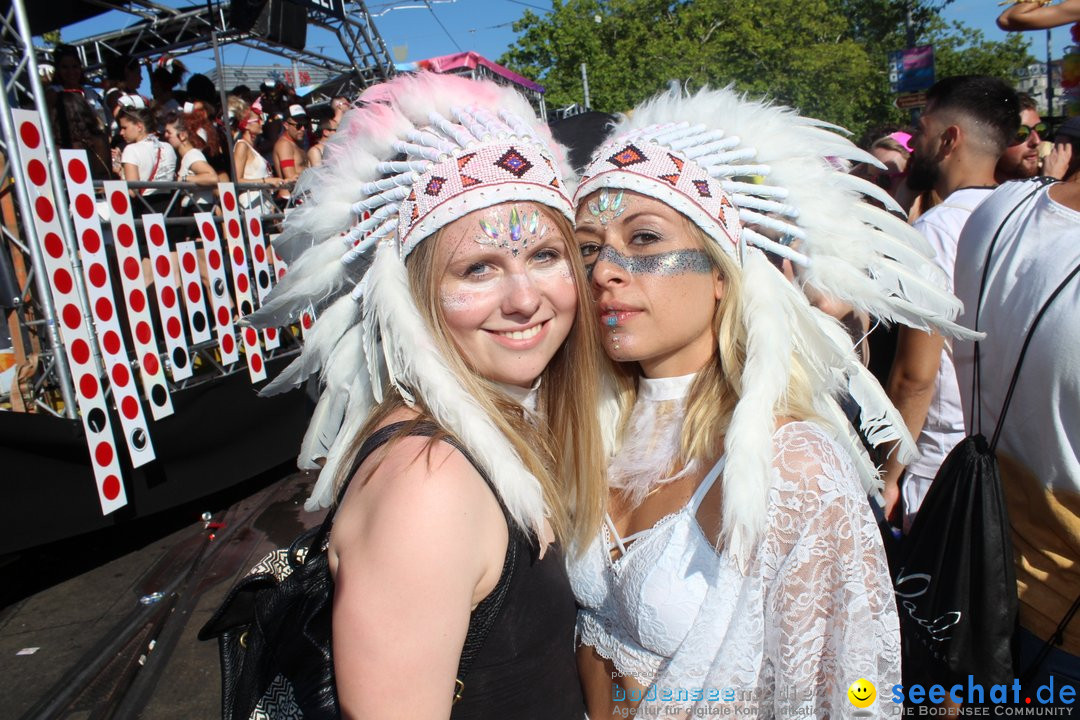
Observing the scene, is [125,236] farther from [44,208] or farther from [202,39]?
[202,39]

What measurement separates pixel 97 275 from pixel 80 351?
1.49 feet

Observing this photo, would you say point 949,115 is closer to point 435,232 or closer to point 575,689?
point 435,232

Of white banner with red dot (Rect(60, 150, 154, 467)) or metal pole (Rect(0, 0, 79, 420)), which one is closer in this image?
metal pole (Rect(0, 0, 79, 420))

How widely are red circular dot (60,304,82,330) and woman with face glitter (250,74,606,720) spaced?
2540 mm

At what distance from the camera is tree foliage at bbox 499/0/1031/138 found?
89.7 ft

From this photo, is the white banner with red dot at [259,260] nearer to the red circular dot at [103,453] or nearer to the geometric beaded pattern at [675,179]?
the red circular dot at [103,453]

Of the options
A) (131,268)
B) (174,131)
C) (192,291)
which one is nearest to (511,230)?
(131,268)

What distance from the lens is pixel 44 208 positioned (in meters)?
3.68

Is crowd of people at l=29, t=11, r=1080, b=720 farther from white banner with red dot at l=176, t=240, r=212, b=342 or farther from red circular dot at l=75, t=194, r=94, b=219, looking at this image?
white banner with red dot at l=176, t=240, r=212, b=342

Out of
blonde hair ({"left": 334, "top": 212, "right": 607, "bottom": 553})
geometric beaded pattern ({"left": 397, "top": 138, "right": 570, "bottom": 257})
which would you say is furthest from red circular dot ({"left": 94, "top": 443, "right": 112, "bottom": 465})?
geometric beaded pattern ({"left": 397, "top": 138, "right": 570, "bottom": 257})

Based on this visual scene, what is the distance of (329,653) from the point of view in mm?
1248

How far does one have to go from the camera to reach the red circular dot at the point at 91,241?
12.8ft

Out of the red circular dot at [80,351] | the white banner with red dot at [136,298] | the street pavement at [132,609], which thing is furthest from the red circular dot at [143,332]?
the street pavement at [132,609]

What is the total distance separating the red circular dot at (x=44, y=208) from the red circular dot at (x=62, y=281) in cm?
28
